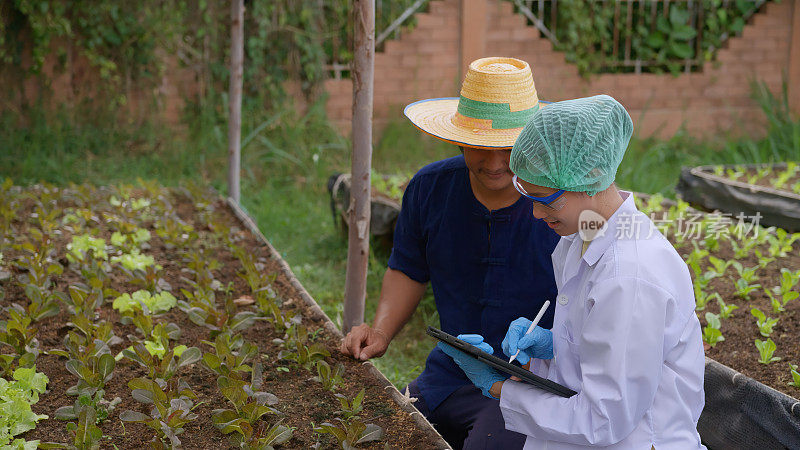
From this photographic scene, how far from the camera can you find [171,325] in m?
2.86

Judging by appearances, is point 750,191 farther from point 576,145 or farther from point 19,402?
point 19,402

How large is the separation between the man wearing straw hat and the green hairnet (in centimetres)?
45

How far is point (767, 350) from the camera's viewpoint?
287 cm

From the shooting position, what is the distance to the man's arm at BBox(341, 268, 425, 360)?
2611mm

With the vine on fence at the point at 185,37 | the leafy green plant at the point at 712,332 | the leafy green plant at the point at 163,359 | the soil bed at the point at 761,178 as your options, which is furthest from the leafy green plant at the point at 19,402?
the vine on fence at the point at 185,37

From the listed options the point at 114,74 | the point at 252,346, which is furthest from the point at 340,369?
the point at 114,74

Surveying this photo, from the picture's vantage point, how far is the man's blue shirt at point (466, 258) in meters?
2.46

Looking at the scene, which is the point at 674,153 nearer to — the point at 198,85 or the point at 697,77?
the point at 697,77

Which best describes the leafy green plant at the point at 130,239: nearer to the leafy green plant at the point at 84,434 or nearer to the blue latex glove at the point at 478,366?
the leafy green plant at the point at 84,434

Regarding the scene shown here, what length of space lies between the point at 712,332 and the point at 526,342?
4.78 ft

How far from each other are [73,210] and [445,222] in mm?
3052

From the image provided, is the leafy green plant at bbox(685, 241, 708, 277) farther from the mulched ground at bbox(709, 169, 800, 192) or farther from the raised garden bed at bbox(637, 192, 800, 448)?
the mulched ground at bbox(709, 169, 800, 192)

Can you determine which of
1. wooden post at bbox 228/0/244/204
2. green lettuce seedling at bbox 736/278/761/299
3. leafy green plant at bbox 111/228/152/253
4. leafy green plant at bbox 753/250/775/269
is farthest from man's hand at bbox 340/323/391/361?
wooden post at bbox 228/0/244/204

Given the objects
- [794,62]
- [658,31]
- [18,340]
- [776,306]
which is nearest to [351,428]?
[18,340]
